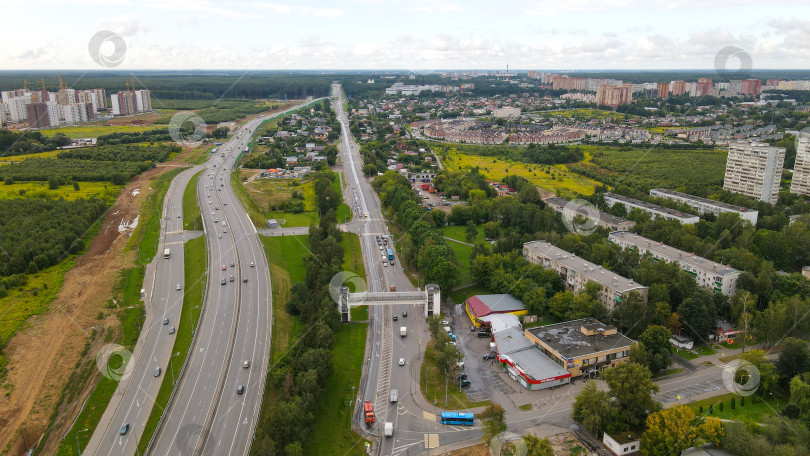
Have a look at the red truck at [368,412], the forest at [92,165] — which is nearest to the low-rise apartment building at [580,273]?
the red truck at [368,412]

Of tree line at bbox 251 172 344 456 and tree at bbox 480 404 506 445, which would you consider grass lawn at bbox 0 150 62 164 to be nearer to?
tree line at bbox 251 172 344 456

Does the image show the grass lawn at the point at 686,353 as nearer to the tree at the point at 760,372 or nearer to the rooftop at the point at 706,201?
the tree at the point at 760,372

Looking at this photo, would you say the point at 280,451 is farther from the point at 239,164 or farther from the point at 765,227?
the point at 239,164

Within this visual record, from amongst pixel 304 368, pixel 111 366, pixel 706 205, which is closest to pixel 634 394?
pixel 304 368

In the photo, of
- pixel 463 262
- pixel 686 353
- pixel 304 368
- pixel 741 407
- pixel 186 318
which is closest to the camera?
pixel 741 407

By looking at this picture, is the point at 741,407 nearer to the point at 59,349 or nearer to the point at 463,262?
the point at 463,262

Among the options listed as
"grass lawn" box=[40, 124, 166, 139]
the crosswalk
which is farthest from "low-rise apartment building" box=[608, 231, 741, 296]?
"grass lawn" box=[40, 124, 166, 139]

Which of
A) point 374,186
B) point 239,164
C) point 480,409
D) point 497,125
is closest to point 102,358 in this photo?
point 480,409
